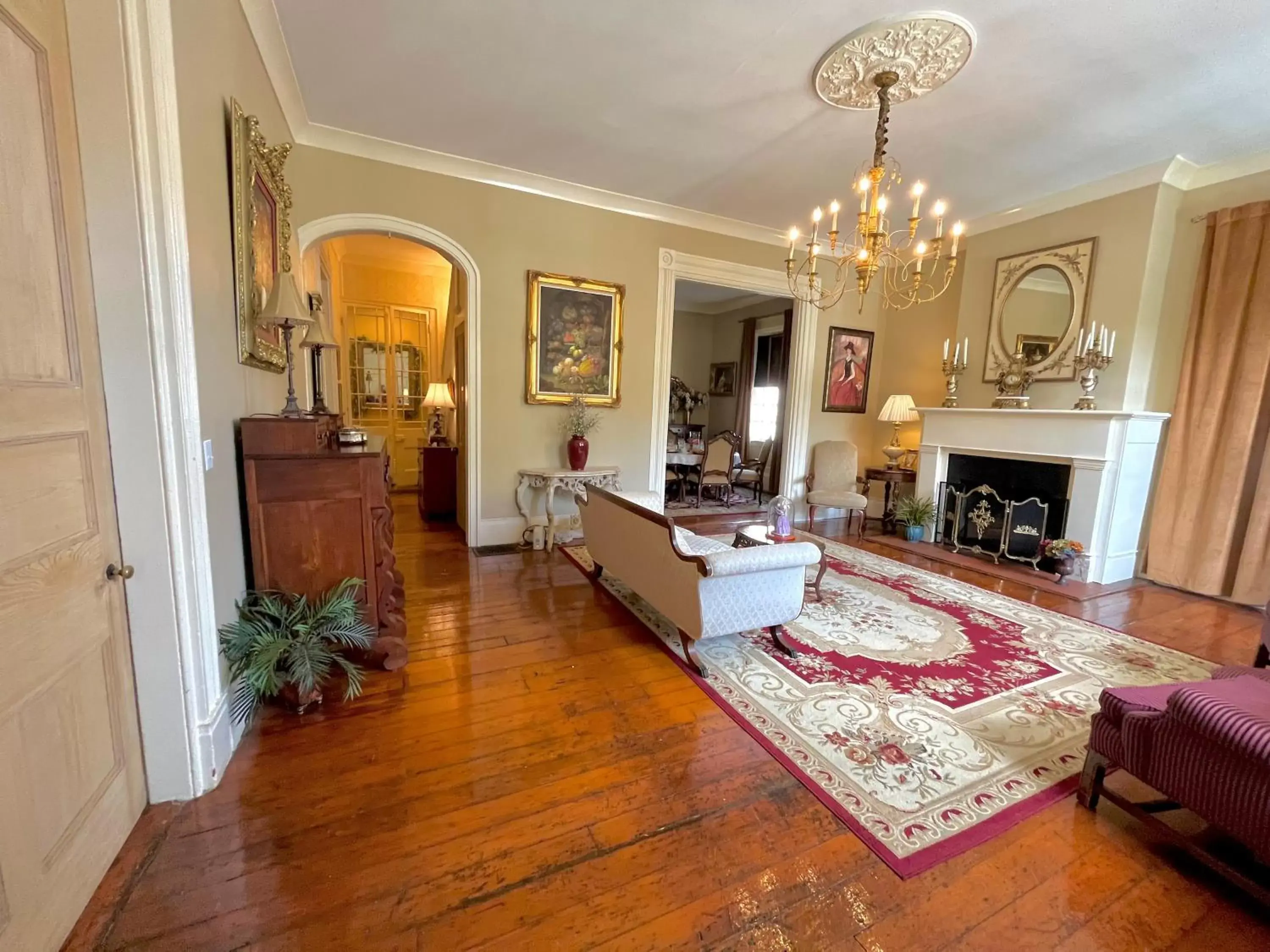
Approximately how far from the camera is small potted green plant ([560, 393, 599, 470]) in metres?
4.55

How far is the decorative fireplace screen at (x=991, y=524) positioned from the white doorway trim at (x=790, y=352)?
1.55 metres

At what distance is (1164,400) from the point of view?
3949 mm

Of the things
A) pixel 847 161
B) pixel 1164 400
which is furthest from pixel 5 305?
pixel 1164 400

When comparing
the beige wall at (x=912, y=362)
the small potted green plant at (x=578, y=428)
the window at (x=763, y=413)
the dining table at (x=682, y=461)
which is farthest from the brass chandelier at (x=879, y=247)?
the dining table at (x=682, y=461)

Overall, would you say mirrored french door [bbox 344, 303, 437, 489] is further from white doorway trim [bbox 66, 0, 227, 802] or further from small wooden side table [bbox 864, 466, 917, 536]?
small wooden side table [bbox 864, 466, 917, 536]

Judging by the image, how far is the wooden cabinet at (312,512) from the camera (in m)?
2.13

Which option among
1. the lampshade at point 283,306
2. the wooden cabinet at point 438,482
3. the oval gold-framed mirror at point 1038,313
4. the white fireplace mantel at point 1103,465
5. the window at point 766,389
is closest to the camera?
the lampshade at point 283,306

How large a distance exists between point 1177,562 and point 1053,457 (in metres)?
1.14

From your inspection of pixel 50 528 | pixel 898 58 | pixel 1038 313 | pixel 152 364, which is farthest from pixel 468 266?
pixel 1038 313

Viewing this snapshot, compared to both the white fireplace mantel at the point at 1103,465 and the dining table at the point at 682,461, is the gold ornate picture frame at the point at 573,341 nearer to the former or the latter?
the dining table at the point at 682,461

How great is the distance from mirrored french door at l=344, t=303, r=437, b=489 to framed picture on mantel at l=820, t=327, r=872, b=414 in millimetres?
5322

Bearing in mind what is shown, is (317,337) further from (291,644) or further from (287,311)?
(291,644)

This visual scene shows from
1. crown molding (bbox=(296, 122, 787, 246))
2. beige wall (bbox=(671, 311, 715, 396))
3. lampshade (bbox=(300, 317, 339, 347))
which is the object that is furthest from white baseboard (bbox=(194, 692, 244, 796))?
beige wall (bbox=(671, 311, 715, 396))

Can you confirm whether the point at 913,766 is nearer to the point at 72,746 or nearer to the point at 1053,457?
the point at 72,746
